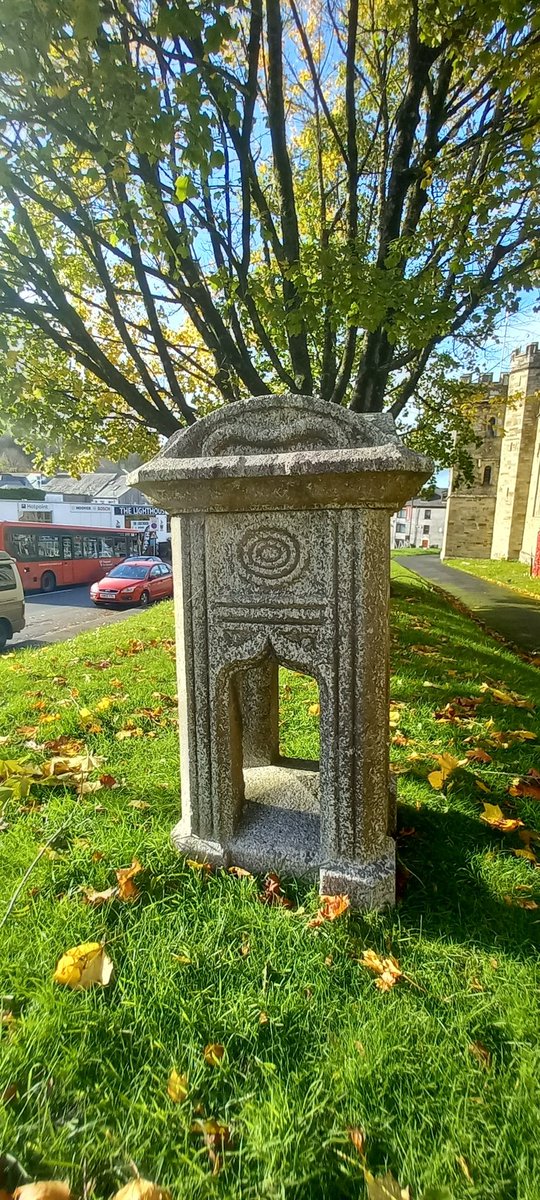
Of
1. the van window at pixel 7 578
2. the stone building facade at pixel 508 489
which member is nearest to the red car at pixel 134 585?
the van window at pixel 7 578

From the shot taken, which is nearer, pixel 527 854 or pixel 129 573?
pixel 527 854

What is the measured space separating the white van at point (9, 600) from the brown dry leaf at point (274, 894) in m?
8.71

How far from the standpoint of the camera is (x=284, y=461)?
1.88 meters

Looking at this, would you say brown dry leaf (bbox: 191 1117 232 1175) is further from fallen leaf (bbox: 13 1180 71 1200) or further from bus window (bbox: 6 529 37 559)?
bus window (bbox: 6 529 37 559)

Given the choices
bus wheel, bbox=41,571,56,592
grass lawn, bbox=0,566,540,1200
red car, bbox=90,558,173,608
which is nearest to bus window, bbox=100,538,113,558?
bus wheel, bbox=41,571,56,592

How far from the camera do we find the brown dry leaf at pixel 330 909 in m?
2.03

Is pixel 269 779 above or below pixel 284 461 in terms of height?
below

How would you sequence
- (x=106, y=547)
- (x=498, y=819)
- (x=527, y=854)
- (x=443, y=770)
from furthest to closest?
(x=106, y=547)
(x=443, y=770)
(x=498, y=819)
(x=527, y=854)

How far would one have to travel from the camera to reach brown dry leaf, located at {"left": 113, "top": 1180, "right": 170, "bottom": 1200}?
1242 millimetres

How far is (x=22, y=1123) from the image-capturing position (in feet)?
4.66

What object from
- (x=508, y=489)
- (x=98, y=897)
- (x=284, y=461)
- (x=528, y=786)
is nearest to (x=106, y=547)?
(x=508, y=489)

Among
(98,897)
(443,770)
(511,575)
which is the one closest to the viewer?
(98,897)

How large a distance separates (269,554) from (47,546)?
19.0 m

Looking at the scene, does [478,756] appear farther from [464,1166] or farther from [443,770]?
Answer: [464,1166]
